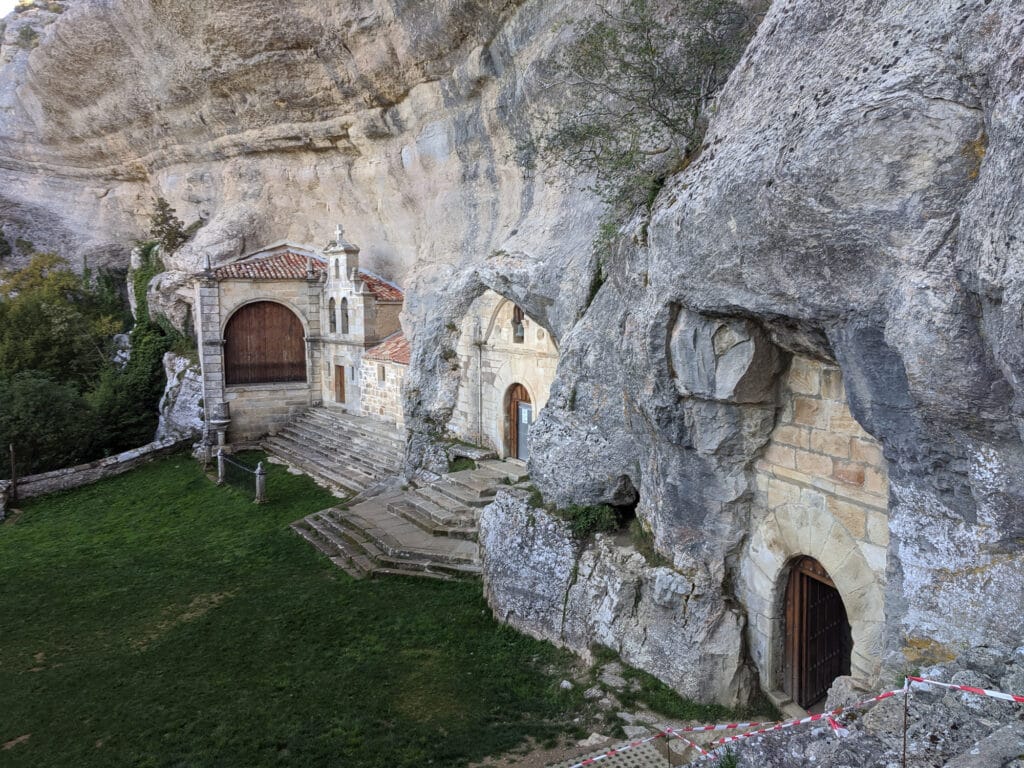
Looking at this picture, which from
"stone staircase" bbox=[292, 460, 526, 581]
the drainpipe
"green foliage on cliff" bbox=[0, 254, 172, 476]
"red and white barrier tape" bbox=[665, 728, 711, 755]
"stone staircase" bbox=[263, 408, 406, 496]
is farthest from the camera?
"green foliage on cliff" bbox=[0, 254, 172, 476]

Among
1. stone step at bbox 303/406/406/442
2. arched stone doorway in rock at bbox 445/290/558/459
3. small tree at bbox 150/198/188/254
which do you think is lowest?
stone step at bbox 303/406/406/442

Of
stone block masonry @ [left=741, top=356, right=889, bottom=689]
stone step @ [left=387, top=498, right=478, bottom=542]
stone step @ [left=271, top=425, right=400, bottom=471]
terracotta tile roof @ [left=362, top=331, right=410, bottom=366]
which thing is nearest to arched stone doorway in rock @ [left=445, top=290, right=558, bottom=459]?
stone step @ [left=387, top=498, right=478, bottom=542]

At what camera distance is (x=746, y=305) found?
6145 mm

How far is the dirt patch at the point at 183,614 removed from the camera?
34.1ft

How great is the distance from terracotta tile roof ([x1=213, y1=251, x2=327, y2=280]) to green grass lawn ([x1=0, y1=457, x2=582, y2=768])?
10096mm

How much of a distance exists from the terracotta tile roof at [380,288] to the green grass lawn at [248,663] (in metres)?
8.92

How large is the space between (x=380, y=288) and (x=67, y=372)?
38.2 feet

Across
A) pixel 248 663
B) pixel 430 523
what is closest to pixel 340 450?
pixel 430 523

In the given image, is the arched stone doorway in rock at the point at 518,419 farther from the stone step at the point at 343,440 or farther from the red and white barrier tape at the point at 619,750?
the red and white barrier tape at the point at 619,750

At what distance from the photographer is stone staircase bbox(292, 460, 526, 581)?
12.0 m

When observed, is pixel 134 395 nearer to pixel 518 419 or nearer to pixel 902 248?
pixel 518 419

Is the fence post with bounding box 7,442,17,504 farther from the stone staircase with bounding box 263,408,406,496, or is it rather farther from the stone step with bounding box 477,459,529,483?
the stone step with bounding box 477,459,529,483

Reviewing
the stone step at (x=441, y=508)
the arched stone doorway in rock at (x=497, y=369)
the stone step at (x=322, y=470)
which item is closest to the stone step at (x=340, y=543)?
the stone step at (x=441, y=508)

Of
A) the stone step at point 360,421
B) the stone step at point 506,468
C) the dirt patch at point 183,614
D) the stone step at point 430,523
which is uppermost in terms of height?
the stone step at point 360,421
